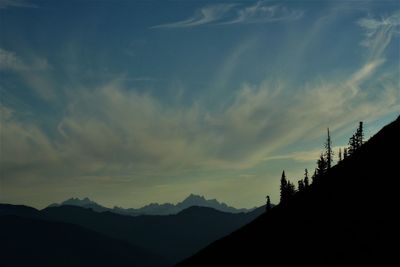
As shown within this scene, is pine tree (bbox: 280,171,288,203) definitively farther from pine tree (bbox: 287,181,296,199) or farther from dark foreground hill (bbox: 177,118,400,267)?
dark foreground hill (bbox: 177,118,400,267)

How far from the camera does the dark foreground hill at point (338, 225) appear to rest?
57688 millimetres

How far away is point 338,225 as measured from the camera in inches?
2749

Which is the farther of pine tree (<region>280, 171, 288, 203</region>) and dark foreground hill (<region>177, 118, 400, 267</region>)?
pine tree (<region>280, 171, 288, 203</region>)

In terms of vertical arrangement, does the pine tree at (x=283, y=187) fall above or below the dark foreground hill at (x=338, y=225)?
above

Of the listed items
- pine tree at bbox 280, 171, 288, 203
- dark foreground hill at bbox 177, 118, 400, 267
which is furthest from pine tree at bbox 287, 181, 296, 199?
dark foreground hill at bbox 177, 118, 400, 267

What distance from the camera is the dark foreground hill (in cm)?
5769

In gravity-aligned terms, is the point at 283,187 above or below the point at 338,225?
above

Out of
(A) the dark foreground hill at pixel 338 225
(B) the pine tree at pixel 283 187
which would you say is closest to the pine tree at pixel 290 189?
(B) the pine tree at pixel 283 187

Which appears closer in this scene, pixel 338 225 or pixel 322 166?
pixel 338 225

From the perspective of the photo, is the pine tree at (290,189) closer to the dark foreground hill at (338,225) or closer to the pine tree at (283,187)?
the pine tree at (283,187)

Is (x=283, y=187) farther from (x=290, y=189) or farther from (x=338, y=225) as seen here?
(x=338, y=225)

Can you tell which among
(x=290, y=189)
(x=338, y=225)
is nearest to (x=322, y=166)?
(x=290, y=189)

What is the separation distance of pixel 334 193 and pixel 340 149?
92370mm

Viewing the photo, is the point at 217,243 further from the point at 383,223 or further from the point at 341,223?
the point at 383,223
